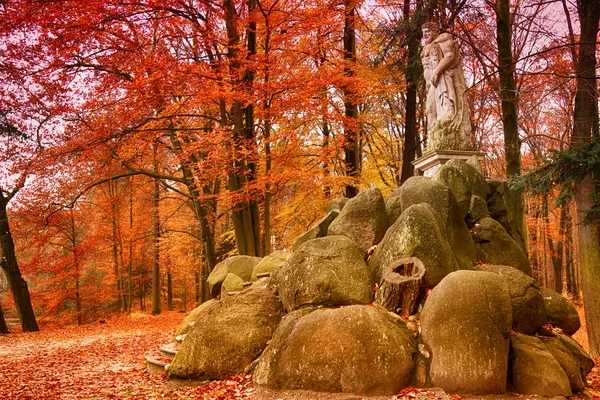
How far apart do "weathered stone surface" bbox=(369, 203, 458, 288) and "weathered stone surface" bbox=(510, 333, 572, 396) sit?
128 centimetres

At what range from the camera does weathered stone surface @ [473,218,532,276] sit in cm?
746

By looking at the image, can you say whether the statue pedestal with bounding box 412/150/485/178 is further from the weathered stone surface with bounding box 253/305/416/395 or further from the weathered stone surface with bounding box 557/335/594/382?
the weathered stone surface with bounding box 253/305/416/395

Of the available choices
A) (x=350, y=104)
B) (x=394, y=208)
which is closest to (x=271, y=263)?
(x=394, y=208)

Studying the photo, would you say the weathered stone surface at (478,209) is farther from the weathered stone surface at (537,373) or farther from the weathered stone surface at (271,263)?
the weathered stone surface at (271,263)

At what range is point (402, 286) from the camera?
19.0 ft

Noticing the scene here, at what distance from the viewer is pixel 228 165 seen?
38.4 ft

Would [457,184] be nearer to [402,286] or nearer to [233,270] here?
[402,286]

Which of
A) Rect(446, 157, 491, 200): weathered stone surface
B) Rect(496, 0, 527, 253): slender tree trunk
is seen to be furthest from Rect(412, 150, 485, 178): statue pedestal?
Rect(496, 0, 527, 253): slender tree trunk

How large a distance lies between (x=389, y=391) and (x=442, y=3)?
1017 centimetres

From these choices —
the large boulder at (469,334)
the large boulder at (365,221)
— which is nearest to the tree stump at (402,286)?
the large boulder at (469,334)

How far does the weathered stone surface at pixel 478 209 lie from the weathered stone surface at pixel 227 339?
12.6ft

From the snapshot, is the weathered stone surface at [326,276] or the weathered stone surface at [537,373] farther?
the weathered stone surface at [326,276]

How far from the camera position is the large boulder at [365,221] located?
7531 mm

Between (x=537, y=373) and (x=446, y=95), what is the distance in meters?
5.89
